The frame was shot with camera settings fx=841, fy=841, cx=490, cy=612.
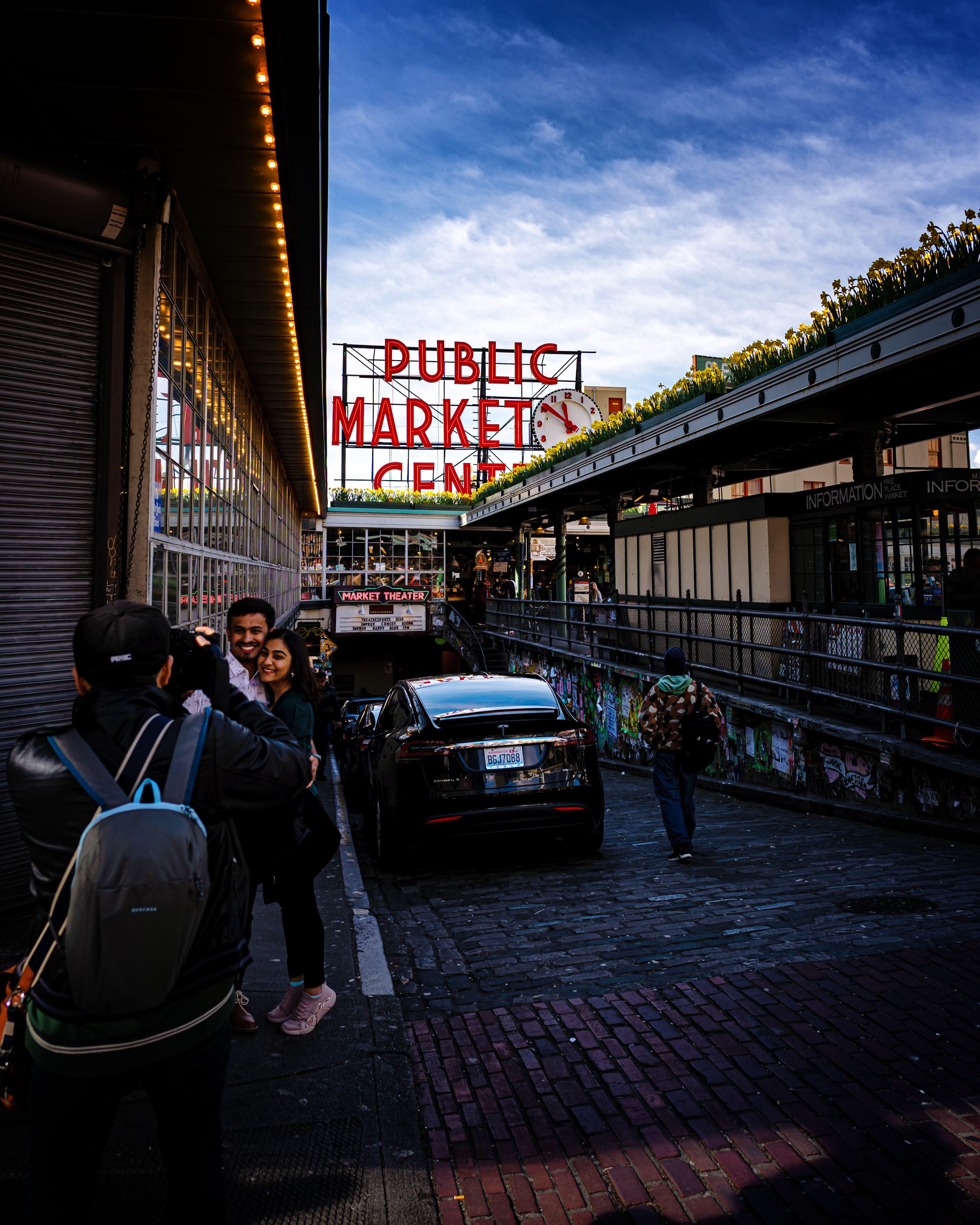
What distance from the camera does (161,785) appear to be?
210 centimetres

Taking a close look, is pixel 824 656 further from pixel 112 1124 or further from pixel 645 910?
pixel 112 1124

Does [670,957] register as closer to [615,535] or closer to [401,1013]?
[401,1013]

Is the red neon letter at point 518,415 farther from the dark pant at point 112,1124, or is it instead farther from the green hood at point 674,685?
the dark pant at point 112,1124

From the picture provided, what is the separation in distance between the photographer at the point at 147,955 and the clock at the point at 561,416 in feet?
114

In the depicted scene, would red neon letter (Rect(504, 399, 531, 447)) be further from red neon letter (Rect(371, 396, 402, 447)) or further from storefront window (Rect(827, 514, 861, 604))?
storefront window (Rect(827, 514, 861, 604))

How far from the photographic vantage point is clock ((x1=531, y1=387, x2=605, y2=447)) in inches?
1430

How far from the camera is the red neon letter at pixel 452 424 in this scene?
41625 millimetres

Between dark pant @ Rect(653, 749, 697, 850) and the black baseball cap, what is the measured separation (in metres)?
5.51

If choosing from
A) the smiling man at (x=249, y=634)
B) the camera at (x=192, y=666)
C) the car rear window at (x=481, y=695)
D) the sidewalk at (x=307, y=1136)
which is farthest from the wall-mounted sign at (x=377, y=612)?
the camera at (x=192, y=666)

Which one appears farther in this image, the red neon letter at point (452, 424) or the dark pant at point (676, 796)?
the red neon letter at point (452, 424)

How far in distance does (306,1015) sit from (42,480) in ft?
12.1

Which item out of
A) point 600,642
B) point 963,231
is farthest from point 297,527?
point 963,231

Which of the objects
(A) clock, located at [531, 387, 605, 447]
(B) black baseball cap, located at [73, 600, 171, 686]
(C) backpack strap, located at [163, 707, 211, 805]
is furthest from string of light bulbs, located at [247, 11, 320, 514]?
(A) clock, located at [531, 387, 605, 447]

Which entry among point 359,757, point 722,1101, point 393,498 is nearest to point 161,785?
point 722,1101
